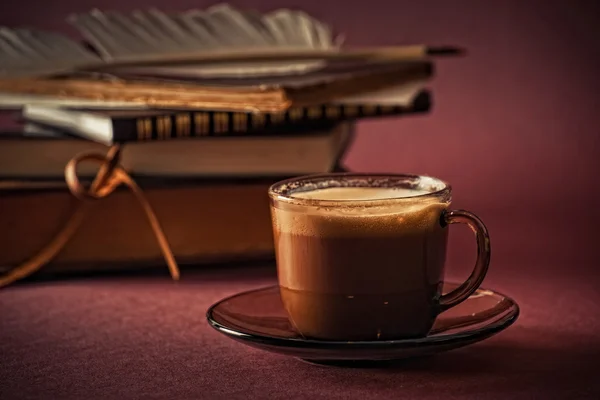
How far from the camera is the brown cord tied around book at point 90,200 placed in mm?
1246

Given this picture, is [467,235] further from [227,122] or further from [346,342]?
[346,342]

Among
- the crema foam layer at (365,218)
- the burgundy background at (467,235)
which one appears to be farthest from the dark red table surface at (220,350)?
the crema foam layer at (365,218)

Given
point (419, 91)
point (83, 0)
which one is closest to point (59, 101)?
point (419, 91)

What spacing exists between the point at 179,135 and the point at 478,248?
0.46 metres

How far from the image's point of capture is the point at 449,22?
2.08 meters

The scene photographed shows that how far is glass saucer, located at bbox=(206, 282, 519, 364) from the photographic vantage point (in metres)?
0.83

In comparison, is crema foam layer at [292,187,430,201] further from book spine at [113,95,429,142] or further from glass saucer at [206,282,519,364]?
book spine at [113,95,429,142]

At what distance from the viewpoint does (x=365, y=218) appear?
2.83 ft

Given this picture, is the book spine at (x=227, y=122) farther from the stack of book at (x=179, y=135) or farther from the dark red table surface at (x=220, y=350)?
the dark red table surface at (x=220, y=350)

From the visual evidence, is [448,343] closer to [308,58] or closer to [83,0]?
[308,58]

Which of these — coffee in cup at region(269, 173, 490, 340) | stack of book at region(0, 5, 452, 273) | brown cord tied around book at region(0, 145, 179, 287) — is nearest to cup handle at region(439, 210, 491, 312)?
coffee in cup at region(269, 173, 490, 340)

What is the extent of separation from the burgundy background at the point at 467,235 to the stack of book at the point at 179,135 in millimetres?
60

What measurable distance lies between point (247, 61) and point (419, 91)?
0.22 metres

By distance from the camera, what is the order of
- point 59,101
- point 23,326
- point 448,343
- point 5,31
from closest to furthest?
point 448,343 → point 23,326 → point 59,101 → point 5,31
